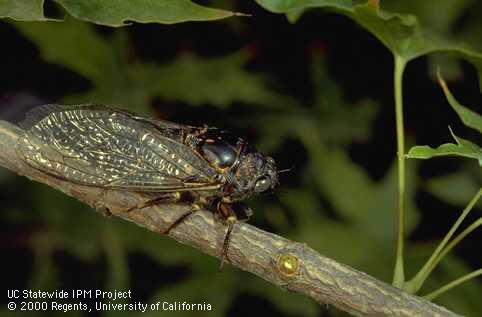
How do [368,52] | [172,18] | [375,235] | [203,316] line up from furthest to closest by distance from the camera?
1. [368,52]
2. [375,235]
3. [203,316]
4. [172,18]

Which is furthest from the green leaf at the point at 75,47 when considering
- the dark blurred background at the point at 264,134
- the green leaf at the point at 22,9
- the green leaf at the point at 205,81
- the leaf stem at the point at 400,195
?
the leaf stem at the point at 400,195

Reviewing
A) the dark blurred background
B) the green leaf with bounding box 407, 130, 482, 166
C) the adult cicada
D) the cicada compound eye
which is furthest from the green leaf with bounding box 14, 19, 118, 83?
the green leaf with bounding box 407, 130, 482, 166

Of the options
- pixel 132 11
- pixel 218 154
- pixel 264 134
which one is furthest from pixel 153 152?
pixel 264 134

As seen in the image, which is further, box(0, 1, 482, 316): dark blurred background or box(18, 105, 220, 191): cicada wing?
box(0, 1, 482, 316): dark blurred background

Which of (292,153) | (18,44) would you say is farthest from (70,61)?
(292,153)

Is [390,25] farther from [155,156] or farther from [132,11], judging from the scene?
[155,156]

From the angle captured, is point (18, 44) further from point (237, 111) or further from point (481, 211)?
point (481, 211)

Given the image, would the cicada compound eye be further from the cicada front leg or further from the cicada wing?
the cicada front leg
